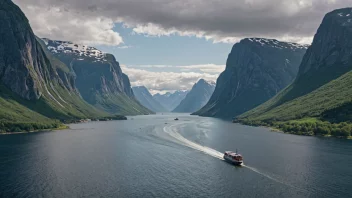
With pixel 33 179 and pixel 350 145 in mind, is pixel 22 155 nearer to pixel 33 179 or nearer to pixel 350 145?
pixel 33 179

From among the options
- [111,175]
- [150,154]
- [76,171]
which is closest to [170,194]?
[111,175]

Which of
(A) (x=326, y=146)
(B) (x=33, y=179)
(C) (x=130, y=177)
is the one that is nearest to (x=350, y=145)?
(A) (x=326, y=146)

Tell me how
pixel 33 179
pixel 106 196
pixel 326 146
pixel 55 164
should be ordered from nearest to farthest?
pixel 106 196
pixel 33 179
pixel 55 164
pixel 326 146

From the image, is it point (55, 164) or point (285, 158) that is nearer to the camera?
point (55, 164)

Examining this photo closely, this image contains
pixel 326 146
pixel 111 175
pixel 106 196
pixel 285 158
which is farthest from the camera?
pixel 326 146

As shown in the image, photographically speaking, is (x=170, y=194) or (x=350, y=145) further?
(x=350, y=145)

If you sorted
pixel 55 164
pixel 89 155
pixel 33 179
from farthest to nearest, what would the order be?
pixel 89 155 < pixel 55 164 < pixel 33 179

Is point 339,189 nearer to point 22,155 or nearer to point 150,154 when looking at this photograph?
point 150,154

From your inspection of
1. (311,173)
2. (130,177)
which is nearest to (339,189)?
(311,173)

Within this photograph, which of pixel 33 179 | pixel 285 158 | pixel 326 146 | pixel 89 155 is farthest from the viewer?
pixel 326 146
